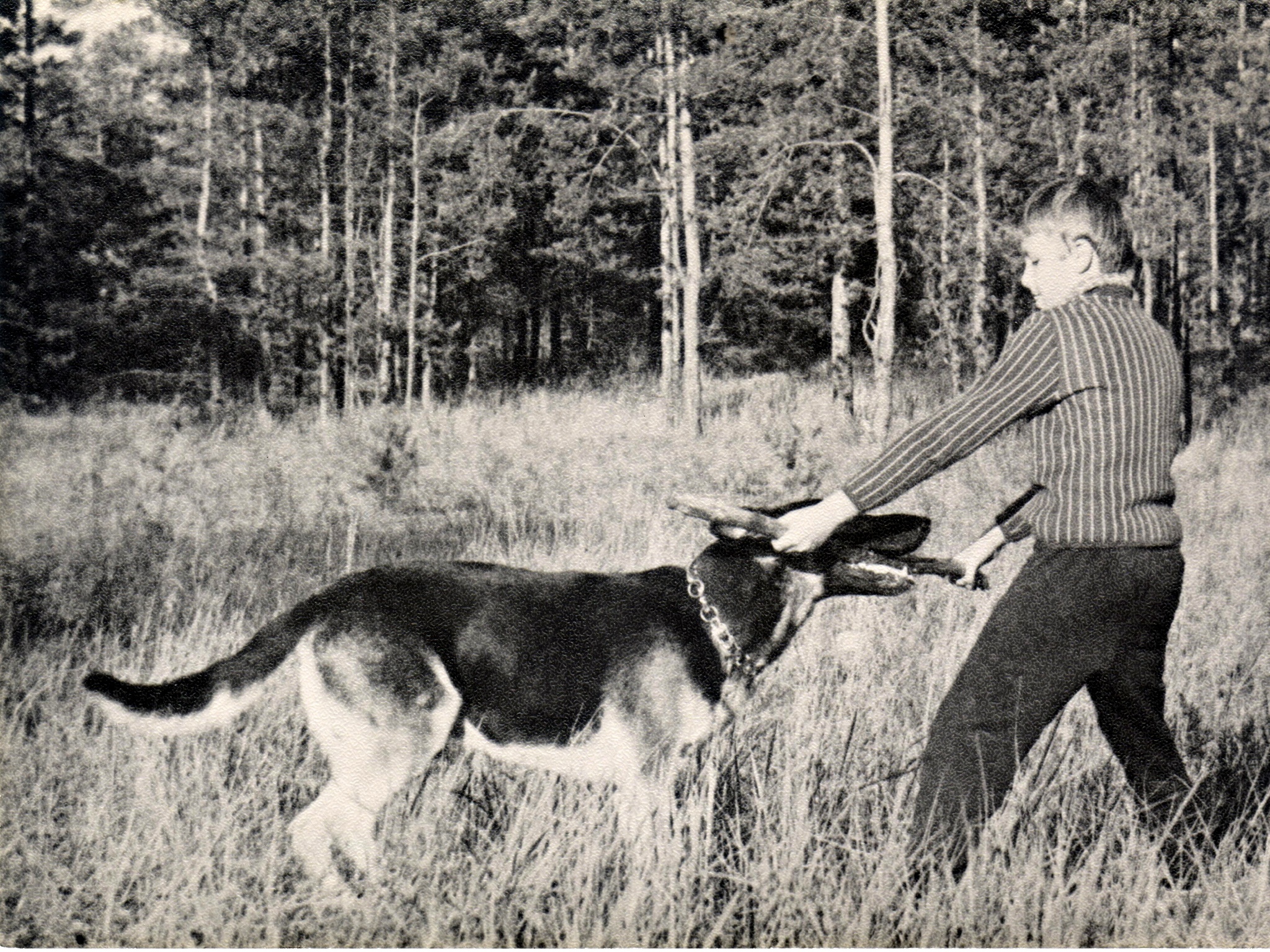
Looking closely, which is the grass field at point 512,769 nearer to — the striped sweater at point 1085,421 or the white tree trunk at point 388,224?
the striped sweater at point 1085,421

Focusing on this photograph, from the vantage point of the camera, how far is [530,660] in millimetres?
2434

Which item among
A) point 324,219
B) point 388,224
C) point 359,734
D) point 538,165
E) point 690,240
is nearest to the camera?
point 359,734

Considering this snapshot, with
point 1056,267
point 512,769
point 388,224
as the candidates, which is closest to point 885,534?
point 1056,267

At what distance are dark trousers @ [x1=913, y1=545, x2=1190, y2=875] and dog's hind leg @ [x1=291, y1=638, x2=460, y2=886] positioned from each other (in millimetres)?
1209

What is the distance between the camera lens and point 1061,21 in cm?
841

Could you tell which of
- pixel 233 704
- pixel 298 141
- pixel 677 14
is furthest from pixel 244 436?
pixel 677 14

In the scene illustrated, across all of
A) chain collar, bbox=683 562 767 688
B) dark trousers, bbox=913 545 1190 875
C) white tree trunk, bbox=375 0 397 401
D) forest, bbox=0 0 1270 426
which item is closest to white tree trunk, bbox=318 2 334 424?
forest, bbox=0 0 1270 426

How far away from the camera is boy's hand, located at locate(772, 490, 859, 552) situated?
6.66ft

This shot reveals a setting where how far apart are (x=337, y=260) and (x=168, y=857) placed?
645 cm

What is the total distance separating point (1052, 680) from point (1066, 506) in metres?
0.38

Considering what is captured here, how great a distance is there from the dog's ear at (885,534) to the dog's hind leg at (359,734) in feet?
3.66

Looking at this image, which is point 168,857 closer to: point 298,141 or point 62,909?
point 62,909

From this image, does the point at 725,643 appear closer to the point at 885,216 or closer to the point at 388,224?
the point at 885,216

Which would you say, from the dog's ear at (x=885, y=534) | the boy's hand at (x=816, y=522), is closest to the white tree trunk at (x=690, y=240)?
the dog's ear at (x=885, y=534)
